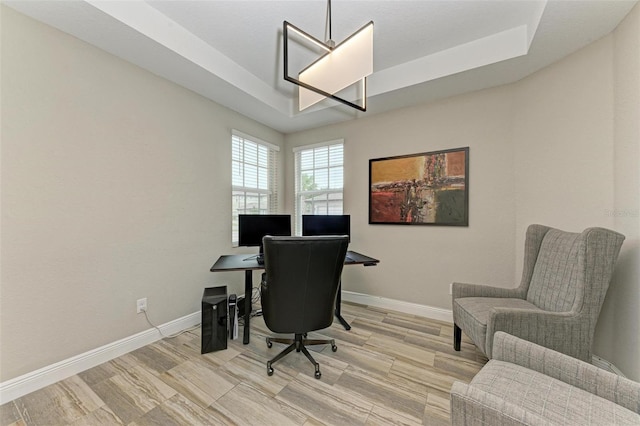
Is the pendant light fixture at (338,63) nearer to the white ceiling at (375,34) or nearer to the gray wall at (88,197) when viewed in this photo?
the white ceiling at (375,34)

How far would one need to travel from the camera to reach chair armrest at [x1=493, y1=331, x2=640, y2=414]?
0.95 meters

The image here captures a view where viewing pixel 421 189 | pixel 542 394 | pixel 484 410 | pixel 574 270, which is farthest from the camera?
pixel 421 189

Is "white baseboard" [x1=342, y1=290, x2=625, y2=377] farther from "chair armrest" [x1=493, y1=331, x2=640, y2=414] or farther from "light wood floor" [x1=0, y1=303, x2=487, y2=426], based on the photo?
"chair armrest" [x1=493, y1=331, x2=640, y2=414]

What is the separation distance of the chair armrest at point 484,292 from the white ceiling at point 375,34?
1.99m

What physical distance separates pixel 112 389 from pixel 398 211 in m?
3.04

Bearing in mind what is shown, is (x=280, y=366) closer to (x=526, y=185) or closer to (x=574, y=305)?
(x=574, y=305)

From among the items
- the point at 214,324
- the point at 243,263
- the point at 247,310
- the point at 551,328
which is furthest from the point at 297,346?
the point at 551,328

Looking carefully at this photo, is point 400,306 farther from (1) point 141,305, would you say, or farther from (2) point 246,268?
(1) point 141,305

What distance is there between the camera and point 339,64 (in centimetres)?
144

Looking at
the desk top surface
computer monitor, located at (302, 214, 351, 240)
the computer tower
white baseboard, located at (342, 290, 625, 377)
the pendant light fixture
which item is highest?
the pendant light fixture

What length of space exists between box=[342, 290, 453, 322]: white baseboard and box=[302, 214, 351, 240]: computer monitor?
39.3 inches

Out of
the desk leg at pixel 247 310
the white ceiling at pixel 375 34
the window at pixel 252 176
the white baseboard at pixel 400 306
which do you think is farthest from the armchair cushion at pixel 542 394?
the window at pixel 252 176

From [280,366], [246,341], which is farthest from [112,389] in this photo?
[280,366]

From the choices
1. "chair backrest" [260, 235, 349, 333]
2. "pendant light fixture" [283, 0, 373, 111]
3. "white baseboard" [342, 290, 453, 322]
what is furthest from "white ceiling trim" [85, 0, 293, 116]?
"white baseboard" [342, 290, 453, 322]
